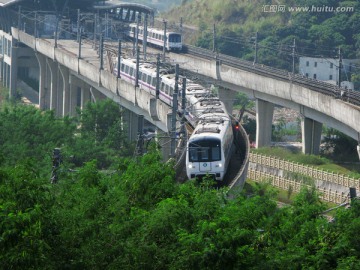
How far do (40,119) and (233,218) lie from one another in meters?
41.3

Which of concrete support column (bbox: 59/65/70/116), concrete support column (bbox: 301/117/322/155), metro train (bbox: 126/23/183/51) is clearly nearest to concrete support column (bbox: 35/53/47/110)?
concrete support column (bbox: 59/65/70/116)

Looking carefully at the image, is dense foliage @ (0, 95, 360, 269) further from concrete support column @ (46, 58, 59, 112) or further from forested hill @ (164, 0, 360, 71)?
forested hill @ (164, 0, 360, 71)

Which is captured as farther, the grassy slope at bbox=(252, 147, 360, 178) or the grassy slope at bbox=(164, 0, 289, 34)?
the grassy slope at bbox=(164, 0, 289, 34)

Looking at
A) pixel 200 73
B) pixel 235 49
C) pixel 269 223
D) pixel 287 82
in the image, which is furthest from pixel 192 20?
pixel 269 223

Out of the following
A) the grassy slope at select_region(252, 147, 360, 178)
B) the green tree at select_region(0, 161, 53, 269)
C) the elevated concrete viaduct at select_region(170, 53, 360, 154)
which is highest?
the green tree at select_region(0, 161, 53, 269)

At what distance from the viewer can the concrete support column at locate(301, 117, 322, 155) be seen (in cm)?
6562

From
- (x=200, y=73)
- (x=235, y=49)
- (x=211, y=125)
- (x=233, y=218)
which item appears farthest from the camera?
(x=235, y=49)

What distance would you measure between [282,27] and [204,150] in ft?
279

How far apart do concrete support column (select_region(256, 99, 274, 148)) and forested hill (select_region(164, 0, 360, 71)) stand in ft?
140

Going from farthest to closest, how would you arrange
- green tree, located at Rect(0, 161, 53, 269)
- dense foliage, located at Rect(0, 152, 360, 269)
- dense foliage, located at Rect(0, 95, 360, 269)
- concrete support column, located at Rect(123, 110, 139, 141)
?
concrete support column, located at Rect(123, 110, 139, 141), dense foliage, located at Rect(0, 95, 360, 269), dense foliage, located at Rect(0, 152, 360, 269), green tree, located at Rect(0, 161, 53, 269)

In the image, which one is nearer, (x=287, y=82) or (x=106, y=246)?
(x=106, y=246)

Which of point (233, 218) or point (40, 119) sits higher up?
point (233, 218)

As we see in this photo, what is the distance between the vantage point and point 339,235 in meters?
24.2

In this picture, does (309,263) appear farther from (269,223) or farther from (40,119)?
(40,119)
